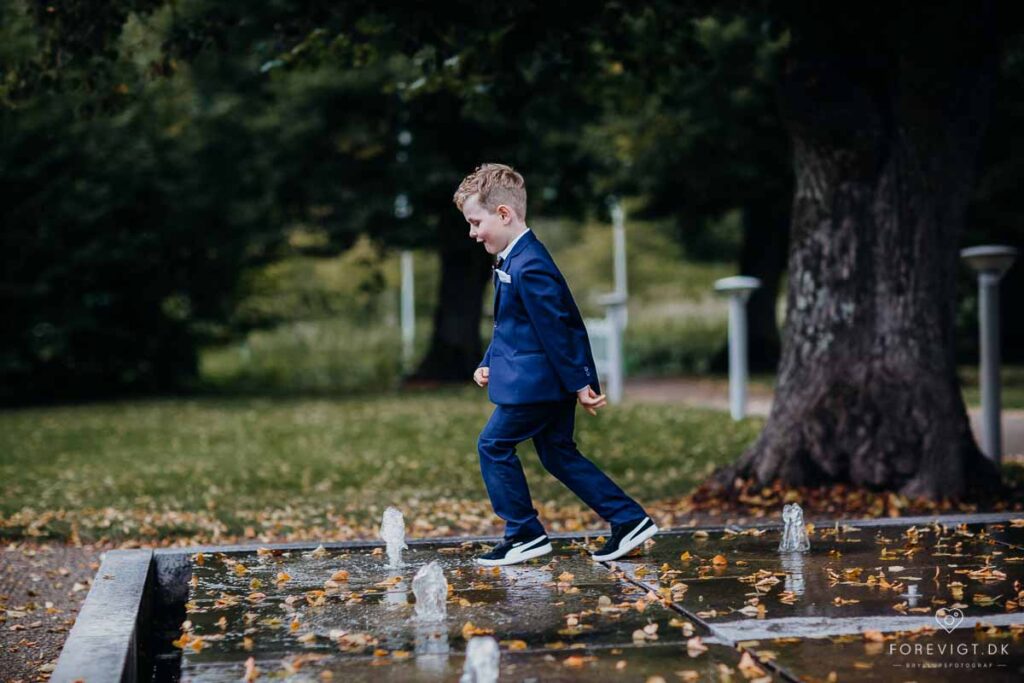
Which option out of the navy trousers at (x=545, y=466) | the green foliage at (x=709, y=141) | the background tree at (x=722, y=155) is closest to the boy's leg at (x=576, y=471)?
the navy trousers at (x=545, y=466)

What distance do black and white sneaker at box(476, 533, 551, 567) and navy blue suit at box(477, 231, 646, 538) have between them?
0.14ft

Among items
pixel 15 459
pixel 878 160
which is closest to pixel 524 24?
pixel 878 160

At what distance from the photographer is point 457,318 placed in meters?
25.9

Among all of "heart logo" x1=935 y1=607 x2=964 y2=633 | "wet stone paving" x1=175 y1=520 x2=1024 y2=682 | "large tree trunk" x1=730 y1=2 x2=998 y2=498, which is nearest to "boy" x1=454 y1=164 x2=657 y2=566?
"wet stone paving" x1=175 y1=520 x2=1024 y2=682

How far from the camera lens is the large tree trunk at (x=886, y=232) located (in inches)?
344

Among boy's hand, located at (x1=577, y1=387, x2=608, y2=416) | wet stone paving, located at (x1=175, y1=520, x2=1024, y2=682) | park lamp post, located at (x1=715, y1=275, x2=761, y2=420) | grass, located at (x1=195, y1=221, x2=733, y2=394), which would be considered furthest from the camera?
grass, located at (x1=195, y1=221, x2=733, y2=394)

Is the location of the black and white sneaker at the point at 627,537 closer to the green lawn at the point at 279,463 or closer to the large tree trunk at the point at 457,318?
the green lawn at the point at 279,463

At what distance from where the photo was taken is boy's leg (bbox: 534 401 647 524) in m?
5.86

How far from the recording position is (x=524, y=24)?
9141 millimetres

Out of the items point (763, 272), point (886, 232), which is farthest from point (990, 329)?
point (763, 272)

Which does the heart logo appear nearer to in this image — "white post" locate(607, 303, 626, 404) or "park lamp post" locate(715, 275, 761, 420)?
"park lamp post" locate(715, 275, 761, 420)

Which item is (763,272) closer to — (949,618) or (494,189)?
(494,189)

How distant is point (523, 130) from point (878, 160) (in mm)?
16244

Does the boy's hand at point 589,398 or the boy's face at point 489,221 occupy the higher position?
the boy's face at point 489,221
